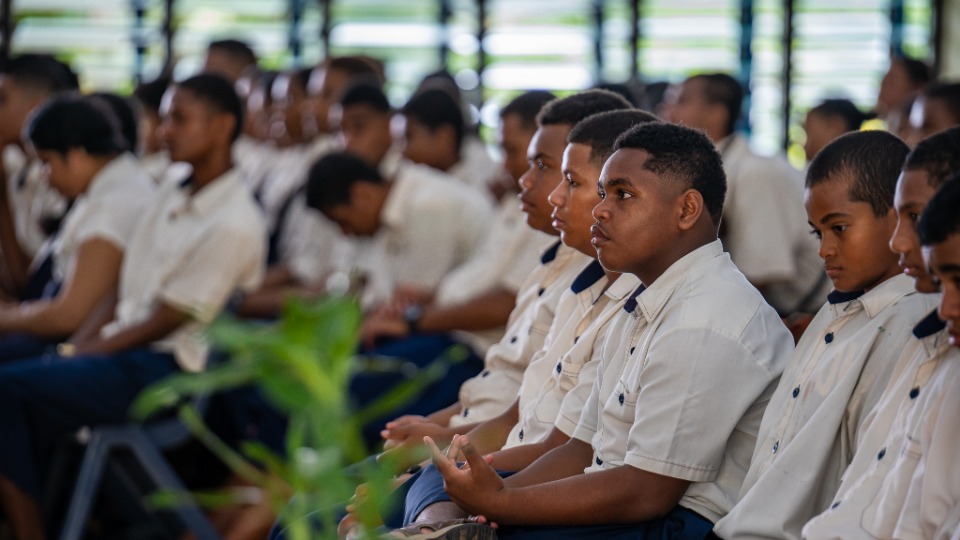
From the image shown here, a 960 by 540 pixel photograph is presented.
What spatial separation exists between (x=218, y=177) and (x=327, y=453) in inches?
132

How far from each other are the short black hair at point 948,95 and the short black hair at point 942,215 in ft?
6.46

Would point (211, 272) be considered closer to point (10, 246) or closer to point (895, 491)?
point (10, 246)

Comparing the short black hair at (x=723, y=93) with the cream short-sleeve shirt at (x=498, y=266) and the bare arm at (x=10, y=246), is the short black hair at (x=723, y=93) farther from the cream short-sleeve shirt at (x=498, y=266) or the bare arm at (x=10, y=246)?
the bare arm at (x=10, y=246)

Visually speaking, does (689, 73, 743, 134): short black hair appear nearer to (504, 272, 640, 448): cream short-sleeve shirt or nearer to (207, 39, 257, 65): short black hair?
(504, 272, 640, 448): cream short-sleeve shirt

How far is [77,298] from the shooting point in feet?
14.2

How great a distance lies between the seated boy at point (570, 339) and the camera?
2.55 metres

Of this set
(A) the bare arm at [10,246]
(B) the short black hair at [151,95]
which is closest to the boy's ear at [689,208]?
(A) the bare arm at [10,246]

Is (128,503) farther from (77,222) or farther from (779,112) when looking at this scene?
(779,112)

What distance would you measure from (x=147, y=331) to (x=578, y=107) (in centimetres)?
177

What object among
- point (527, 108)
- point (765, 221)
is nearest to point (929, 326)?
point (527, 108)

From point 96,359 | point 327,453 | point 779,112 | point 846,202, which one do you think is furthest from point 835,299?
point 779,112

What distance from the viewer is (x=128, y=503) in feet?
14.3

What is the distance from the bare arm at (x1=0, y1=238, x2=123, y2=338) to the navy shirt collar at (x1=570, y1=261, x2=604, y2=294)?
2.16m

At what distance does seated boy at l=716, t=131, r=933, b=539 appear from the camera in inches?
77.6
